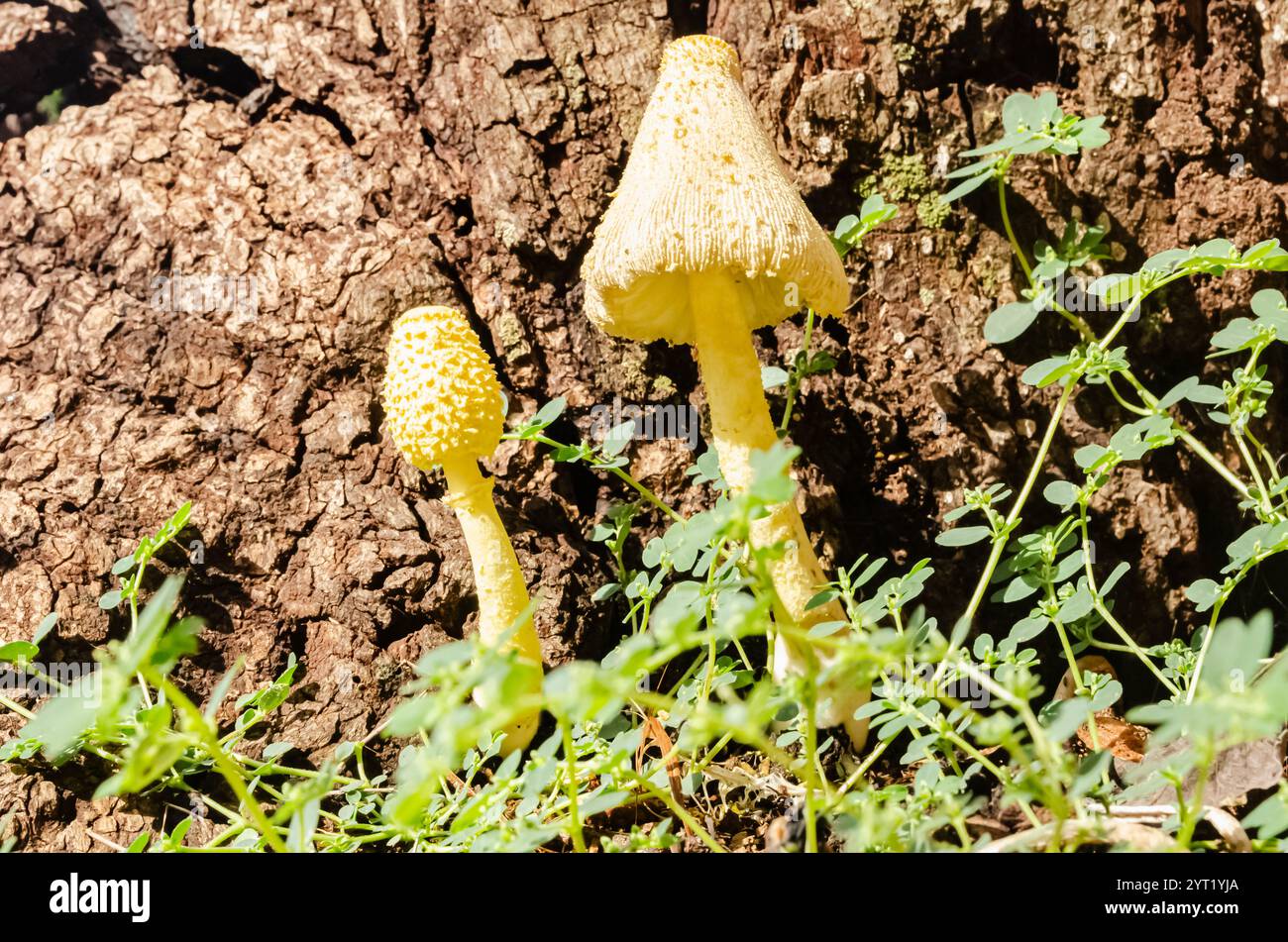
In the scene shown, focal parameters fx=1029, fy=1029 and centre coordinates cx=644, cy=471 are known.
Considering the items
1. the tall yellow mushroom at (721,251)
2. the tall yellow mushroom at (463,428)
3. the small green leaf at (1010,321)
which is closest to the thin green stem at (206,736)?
the tall yellow mushroom at (463,428)

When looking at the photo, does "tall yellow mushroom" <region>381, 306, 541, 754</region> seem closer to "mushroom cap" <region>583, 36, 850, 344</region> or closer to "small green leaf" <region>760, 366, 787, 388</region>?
"mushroom cap" <region>583, 36, 850, 344</region>

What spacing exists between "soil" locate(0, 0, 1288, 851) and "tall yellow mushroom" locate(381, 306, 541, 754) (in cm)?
33

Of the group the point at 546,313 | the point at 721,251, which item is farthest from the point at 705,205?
the point at 546,313

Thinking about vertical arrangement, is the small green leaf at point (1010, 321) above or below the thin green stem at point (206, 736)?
above

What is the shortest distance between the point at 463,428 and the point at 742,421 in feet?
2.52

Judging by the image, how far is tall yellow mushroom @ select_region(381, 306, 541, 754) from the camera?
8.73ft

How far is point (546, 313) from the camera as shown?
3424mm

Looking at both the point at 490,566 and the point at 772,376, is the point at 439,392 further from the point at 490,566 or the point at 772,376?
the point at 772,376

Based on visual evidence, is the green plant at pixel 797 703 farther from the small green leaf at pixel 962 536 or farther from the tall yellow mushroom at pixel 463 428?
the tall yellow mushroom at pixel 463 428

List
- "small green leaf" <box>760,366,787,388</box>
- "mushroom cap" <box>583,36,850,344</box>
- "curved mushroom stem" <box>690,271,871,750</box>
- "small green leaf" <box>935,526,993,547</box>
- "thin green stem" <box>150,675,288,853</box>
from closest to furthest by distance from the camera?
"thin green stem" <box>150,675,288,853</box> → "mushroom cap" <box>583,36,850,344</box> → "small green leaf" <box>935,526,993,547</box> → "curved mushroom stem" <box>690,271,871,750</box> → "small green leaf" <box>760,366,787,388</box>

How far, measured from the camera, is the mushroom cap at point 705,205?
2.58m

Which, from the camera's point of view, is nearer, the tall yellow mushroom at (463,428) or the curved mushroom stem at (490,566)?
the tall yellow mushroom at (463,428)

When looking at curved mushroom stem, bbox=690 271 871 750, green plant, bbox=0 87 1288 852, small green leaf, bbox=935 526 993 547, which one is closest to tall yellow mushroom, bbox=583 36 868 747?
curved mushroom stem, bbox=690 271 871 750
